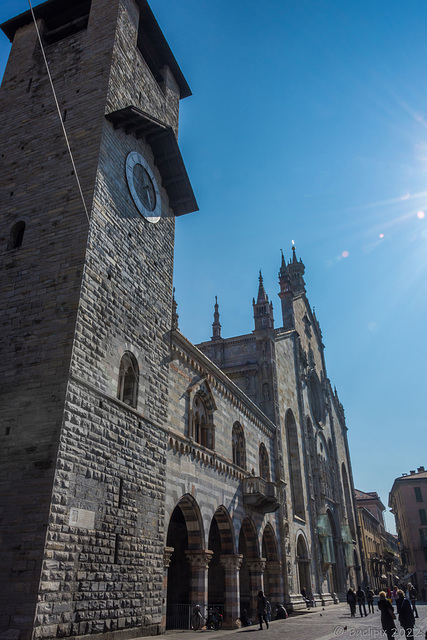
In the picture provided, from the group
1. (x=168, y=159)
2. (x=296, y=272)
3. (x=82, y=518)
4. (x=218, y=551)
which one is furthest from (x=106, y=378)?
(x=296, y=272)

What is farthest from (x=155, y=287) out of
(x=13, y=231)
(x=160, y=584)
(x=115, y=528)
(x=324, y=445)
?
(x=324, y=445)

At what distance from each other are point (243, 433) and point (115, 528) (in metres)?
11.7

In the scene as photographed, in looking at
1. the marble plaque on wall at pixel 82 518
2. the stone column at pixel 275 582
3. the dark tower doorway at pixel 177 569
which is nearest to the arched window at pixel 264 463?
the stone column at pixel 275 582

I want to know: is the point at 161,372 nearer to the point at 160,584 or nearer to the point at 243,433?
the point at 160,584

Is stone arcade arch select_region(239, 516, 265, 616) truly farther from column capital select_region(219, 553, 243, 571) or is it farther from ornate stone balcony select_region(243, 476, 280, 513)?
column capital select_region(219, 553, 243, 571)

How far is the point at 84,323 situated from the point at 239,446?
12678mm

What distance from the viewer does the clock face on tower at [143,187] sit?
15.1m

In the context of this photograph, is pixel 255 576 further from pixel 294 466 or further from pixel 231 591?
pixel 294 466

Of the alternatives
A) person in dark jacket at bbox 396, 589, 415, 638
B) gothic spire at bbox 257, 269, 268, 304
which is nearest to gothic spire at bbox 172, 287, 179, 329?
person in dark jacket at bbox 396, 589, 415, 638

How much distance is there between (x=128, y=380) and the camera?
1299 cm

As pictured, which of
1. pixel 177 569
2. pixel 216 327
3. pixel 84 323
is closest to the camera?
pixel 84 323

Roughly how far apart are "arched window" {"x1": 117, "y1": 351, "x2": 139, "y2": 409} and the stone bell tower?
4cm

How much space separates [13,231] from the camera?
1318cm

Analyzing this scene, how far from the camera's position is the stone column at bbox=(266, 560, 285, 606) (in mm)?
23266
